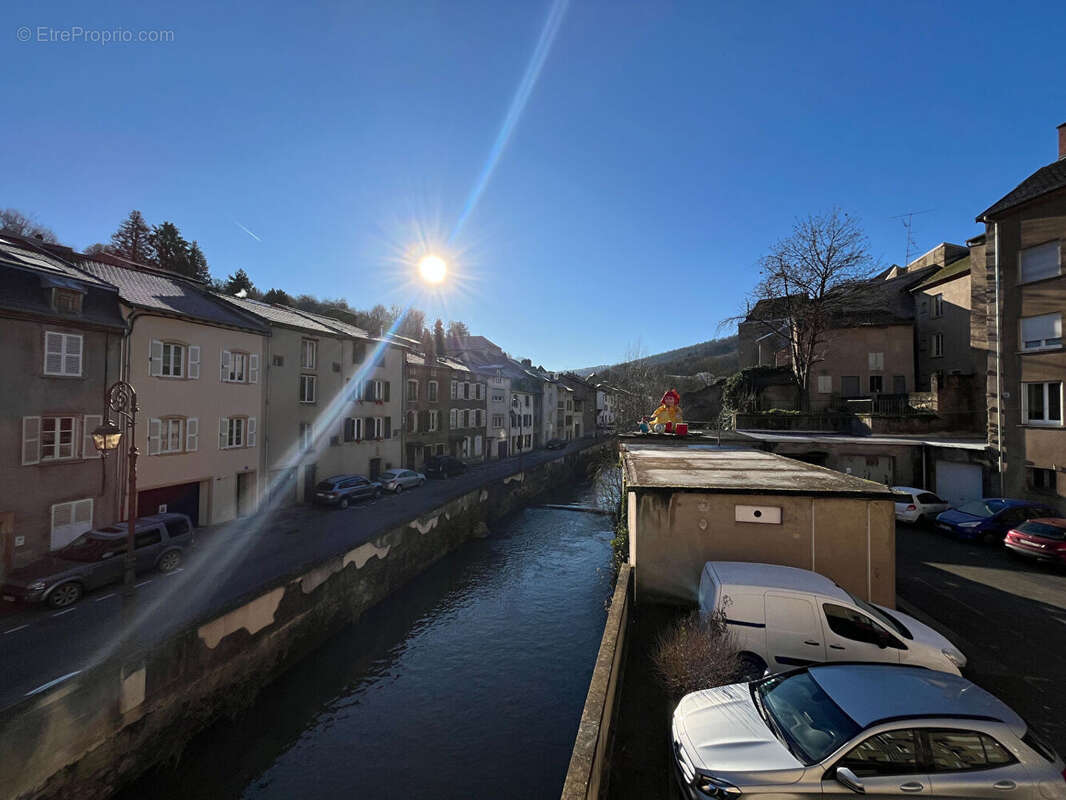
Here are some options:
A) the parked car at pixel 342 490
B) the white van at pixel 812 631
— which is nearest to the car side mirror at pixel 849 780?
Answer: the white van at pixel 812 631

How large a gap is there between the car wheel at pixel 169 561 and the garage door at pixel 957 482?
3064 cm

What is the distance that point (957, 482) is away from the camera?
2152 centimetres

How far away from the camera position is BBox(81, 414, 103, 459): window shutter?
53.7 feet

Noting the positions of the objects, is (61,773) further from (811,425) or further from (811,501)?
(811,425)

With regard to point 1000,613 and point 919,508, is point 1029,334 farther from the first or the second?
point 1000,613

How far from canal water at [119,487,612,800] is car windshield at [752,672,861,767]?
20.7 feet

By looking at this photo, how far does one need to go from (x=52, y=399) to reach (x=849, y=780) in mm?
21842

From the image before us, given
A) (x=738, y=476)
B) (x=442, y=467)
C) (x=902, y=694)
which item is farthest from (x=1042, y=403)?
(x=442, y=467)

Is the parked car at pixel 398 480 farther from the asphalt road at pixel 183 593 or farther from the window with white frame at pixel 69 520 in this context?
the window with white frame at pixel 69 520

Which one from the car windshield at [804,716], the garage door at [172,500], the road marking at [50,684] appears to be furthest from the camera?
the garage door at [172,500]

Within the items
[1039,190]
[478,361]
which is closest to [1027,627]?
[1039,190]

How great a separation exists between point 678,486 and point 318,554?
44.1ft

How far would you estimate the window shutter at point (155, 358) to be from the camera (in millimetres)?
18766

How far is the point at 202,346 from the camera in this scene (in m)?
20.9
